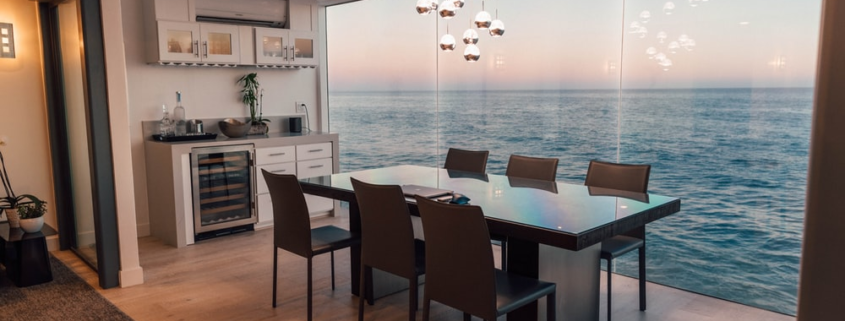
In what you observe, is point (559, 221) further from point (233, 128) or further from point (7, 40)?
point (7, 40)

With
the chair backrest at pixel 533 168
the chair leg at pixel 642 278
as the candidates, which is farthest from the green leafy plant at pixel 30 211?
the chair leg at pixel 642 278

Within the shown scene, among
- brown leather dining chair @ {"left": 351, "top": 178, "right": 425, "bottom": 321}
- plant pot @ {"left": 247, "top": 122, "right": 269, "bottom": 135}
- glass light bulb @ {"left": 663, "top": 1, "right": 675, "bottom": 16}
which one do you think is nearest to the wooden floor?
brown leather dining chair @ {"left": 351, "top": 178, "right": 425, "bottom": 321}

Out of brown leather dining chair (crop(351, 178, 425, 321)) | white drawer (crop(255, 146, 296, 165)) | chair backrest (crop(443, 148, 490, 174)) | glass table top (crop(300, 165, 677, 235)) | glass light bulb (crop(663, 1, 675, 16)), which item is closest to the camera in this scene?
glass table top (crop(300, 165, 677, 235))

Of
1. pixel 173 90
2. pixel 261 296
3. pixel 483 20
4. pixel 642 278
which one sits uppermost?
pixel 483 20

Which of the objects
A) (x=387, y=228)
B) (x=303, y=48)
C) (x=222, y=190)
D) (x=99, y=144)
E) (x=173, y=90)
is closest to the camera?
(x=387, y=228)

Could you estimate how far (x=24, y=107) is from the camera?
4531 millimetres

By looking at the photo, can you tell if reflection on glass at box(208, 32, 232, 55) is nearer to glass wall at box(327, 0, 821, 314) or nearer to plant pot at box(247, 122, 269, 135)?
plant pot at box(247, 122, 269, 135)

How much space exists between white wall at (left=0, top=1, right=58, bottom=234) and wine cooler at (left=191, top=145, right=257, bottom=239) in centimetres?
112

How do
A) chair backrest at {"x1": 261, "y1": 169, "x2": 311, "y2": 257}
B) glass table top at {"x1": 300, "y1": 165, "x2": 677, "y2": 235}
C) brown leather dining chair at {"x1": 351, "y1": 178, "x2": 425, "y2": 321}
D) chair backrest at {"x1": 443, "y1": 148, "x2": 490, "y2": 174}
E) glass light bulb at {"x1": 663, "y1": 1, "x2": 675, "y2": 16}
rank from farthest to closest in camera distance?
chair backrest at {"x1": 443, "y1": 148, "x2": 490, "y2": 174}
glass light bulb at {"x1": 663, "y1": 1, "x2": 675, "y2": 16}
chair backrest at {"x1": 261, "y1": 169, "x2": 311, "y2": 257}
brown leather dining chair at {"x1": 351, "y1": 178, "x2": 425, "y2": 321}
glass table top at {"x1": 300, "y1": 165, "x2": 677, "y2": 235}

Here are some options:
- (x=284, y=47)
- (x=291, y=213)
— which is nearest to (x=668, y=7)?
(x=291, y=213)

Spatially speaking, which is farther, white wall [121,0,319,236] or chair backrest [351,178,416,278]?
white wall [121,0,319,236]

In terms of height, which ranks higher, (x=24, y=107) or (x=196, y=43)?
(x=196, y=43)

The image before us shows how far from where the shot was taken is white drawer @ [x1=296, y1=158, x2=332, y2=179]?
559cm

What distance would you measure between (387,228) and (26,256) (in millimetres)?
2574
